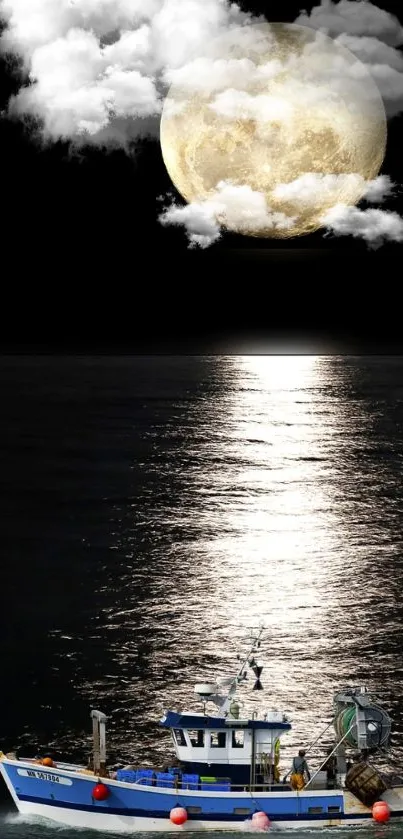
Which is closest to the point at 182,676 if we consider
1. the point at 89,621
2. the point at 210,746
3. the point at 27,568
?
the point at 89,621

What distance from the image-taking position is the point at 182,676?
87.7 metres

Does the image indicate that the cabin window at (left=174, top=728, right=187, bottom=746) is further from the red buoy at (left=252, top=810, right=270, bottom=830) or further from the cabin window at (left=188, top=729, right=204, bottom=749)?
the red buoy at (left=252, top=810, right=270, bottom=830)

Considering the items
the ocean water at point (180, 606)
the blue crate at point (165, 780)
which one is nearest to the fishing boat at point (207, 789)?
the blue crate at point (165, 780)

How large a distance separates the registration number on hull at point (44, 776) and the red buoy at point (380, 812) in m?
15.1

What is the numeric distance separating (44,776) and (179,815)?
7.07 metres

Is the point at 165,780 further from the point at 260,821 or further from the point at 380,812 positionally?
the point at 380,812

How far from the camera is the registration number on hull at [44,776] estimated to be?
60.5 metres

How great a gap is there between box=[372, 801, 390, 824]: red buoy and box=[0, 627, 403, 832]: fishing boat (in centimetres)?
5

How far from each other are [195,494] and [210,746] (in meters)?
114

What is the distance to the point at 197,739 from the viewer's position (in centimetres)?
6166

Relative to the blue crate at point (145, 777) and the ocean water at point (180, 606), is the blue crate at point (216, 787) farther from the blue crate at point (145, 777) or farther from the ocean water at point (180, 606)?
the ocean water at point (180, 606)

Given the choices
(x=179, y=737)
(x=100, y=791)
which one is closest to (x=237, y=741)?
(x=179, y=737)

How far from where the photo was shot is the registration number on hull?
60469 millimetres

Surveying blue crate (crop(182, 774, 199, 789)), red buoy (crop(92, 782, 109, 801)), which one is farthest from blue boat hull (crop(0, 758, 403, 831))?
blue crate (crop(182, 774, 199, 789))
